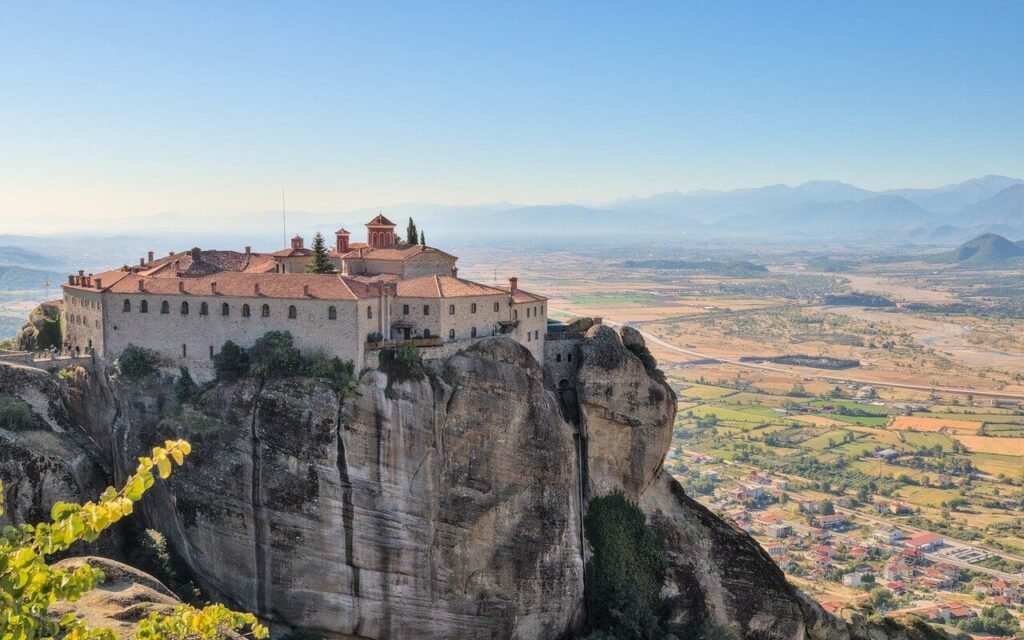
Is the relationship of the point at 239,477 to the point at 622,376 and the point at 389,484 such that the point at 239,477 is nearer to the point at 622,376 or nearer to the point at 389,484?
the point at 389,484

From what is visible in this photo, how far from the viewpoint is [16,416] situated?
42.9 meters

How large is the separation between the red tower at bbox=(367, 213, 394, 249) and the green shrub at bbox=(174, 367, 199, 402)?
1633cm

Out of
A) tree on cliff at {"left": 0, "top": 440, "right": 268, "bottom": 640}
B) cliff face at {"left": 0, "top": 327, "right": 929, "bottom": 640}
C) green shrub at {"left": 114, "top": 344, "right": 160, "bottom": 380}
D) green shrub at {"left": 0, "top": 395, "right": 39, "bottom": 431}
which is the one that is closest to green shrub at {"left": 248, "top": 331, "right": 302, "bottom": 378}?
cliff face at {"left": 0, "top": 327, "right": 929, "bottom": 640}

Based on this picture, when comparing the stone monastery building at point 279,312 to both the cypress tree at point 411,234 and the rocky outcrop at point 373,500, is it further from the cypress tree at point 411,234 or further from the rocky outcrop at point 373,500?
the cypress tree at point 411,234

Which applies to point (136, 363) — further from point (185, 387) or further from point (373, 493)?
point (373, 493)

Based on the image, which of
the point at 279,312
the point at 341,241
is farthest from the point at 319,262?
the point at 279,312

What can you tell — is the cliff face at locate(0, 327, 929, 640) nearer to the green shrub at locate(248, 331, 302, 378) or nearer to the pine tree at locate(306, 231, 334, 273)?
the green shrub at locate(248, 331, 302, 378)

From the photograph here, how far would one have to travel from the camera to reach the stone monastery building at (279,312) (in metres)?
44.7

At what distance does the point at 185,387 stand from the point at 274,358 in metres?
5.07

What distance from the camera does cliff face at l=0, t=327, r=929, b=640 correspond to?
42.3 m

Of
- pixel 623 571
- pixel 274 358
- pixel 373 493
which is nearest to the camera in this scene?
pixel 373 493

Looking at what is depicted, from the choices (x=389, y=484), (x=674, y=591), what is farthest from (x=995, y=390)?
(x=389, y=484)

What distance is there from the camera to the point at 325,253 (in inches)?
→ 2146

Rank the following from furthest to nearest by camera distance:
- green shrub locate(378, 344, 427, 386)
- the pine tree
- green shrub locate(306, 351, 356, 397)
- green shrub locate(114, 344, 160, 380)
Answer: the pine tree
green shrub locate(114, 344, 160, 380)
green shrub locate(378, 344, 427, 386)
green shrub locate(306, 351, 356, 397)
